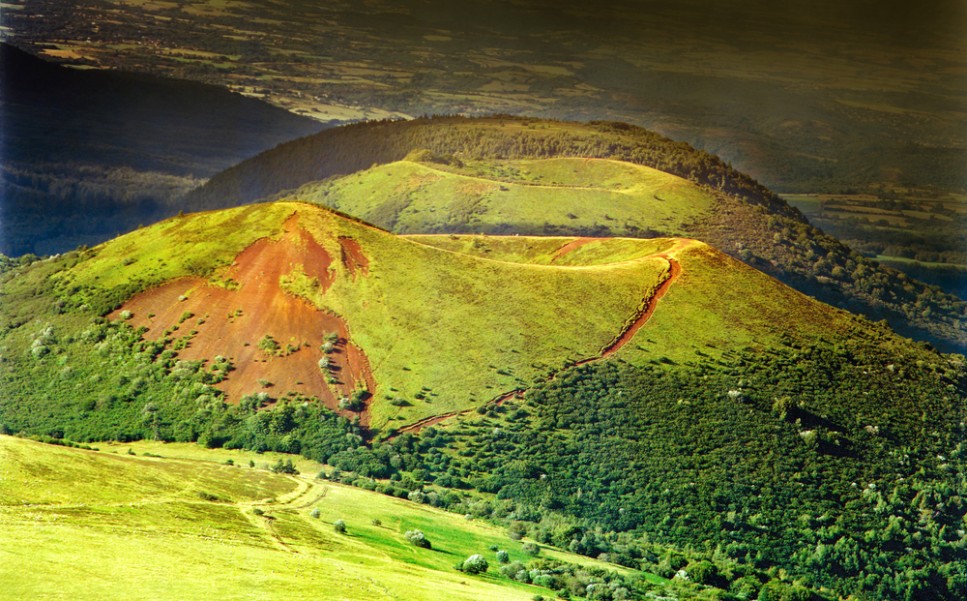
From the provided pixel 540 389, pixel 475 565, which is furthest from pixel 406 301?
pixel 475 565

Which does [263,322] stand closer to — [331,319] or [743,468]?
[331,319]

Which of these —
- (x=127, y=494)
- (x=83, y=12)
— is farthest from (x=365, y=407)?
(x=83, y=12)

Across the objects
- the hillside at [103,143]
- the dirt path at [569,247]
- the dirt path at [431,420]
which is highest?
the dirt path at [569,247]

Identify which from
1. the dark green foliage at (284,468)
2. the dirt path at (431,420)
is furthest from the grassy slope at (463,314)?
the dark green foliage at (284,468)

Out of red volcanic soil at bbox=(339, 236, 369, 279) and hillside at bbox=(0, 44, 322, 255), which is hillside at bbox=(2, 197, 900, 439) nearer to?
red volcanic soil at bbox=(339, 236, 369, 279)

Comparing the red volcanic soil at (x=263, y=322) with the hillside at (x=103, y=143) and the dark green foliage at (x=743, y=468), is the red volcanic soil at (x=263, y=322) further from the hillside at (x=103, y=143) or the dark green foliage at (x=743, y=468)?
the hillside at (x=103, y=143)

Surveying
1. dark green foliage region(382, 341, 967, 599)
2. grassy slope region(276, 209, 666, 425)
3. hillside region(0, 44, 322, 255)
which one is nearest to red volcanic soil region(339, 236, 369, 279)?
grassy slope region(276, 209, 666, 425)

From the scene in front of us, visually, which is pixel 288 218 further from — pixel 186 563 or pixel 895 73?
pixel 895 73
